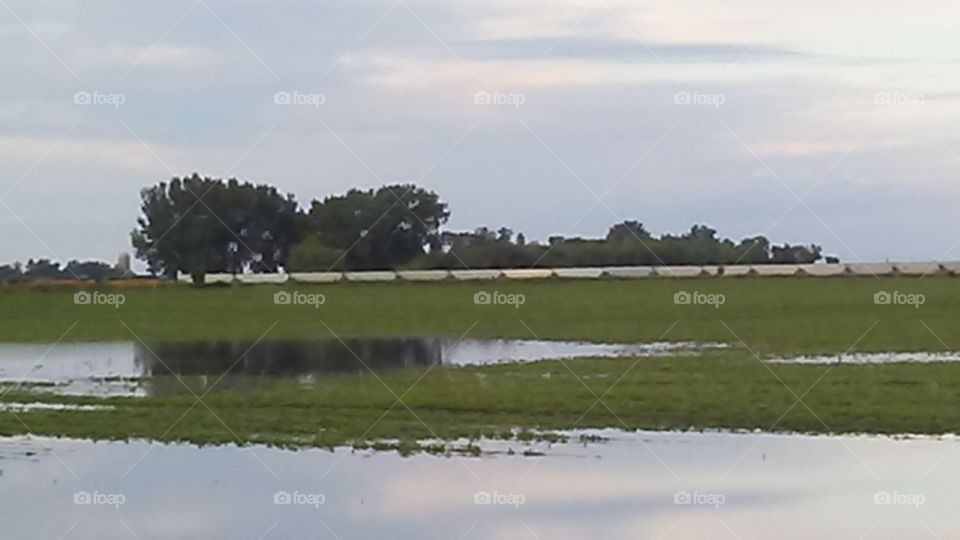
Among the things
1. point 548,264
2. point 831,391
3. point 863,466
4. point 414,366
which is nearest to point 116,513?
point 863,466

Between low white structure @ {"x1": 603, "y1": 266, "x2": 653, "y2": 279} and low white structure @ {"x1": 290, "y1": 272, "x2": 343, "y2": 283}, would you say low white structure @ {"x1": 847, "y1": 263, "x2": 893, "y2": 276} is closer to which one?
low white structure @ {"x1": 603, "y1": 266, "x2": 653, "y2": 279}

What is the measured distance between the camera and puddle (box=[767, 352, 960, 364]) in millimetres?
27953

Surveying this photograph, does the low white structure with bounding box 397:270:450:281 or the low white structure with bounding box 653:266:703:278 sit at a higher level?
the low white structure with bounding box 653:266:703:278

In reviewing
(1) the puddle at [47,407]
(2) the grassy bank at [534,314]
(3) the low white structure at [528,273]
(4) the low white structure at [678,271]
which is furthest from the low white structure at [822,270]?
(1) the puddle at [47,407]

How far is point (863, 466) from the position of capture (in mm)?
15820

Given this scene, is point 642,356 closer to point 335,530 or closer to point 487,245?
point 335,530

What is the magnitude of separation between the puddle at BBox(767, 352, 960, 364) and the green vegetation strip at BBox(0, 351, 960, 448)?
1.09 metres

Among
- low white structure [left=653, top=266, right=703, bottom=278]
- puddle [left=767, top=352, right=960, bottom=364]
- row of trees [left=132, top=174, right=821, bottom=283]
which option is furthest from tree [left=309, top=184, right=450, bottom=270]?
puddle [left=767, top=352, right=960, bottom=364]

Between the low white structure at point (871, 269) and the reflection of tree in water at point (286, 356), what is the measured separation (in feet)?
156

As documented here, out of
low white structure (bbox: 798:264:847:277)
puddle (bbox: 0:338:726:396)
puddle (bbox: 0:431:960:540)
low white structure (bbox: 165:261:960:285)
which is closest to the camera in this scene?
puddle (bbox: 0:431:960:540)

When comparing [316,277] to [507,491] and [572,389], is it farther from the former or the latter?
[507,491]

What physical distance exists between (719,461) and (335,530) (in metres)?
5.48

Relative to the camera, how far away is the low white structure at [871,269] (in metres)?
79.6

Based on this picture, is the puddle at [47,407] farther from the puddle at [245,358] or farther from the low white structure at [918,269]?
the low white structure at [918,269]
